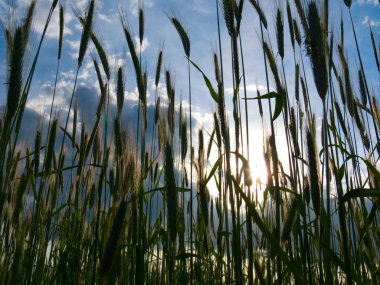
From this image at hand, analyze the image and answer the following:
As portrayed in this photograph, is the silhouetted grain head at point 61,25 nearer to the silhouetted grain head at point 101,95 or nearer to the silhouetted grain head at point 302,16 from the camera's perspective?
the silhouetted grain head at point 101,95

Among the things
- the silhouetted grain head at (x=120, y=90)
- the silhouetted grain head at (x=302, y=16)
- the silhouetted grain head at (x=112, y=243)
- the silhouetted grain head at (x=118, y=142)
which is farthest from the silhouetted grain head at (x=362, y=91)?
the silhouetted grain head at (x=112, y=243)

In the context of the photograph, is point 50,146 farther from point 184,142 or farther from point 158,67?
point 158,67

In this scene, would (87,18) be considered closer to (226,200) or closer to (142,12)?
(142,12)

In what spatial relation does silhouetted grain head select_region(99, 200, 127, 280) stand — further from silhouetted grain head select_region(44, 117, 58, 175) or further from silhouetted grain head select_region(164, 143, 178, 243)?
silhouetted grain head select_region(44, 117, 58, 175)

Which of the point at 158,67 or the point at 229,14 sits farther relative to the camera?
the point at 158,67

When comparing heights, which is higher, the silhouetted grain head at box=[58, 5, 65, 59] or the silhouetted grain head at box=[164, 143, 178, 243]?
the silhouetted grain head at box=[58, 5, 65, 59]

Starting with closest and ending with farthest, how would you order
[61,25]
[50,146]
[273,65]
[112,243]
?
[112,243], [273,65], [50,146], [61,25]

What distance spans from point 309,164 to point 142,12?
2459 millimetres

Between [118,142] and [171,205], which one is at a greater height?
[118,142]

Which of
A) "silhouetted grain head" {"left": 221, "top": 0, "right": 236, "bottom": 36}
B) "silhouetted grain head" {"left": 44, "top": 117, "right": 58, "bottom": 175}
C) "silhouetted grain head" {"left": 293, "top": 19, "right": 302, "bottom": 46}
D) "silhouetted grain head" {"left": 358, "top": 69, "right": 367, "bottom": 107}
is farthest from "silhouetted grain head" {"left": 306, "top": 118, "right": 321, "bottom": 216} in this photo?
"silhouetted grain head" {"left": 358, "top": 69, "right": 367, "bottom": 107}

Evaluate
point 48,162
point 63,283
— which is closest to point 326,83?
point 48,162

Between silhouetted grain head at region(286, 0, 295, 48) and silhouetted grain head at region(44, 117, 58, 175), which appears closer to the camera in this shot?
silhouetted grain head at region(44, 117, 58, 175)

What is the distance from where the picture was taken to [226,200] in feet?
9.89

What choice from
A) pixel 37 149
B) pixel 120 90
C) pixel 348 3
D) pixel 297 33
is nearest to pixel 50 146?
pixel 37 149
